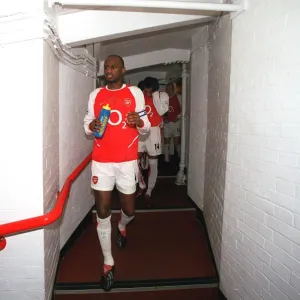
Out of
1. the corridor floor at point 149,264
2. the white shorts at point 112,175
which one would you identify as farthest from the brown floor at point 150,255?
the white shorts at point 112,175

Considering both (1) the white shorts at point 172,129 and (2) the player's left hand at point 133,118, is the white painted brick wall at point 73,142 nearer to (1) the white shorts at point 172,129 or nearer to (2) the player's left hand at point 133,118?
(2) the player's left hand at point 133,118

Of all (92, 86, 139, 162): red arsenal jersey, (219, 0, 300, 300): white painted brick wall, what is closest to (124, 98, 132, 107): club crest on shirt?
(92, 86, 139, 162): red arsenal jersey

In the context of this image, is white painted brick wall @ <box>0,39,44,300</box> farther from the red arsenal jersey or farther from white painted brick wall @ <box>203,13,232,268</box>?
white painted brick wall @ <box>203,13,232,268</box>

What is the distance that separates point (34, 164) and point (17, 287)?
2.84 ft

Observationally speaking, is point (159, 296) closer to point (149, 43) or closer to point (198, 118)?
point (198, 118)

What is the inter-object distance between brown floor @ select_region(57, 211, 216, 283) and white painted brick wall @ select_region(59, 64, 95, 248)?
0.23 metres

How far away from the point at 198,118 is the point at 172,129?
2.75 m

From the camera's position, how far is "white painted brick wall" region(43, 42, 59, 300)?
1.88m

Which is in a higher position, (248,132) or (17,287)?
(248,132)

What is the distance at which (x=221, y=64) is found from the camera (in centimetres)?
247

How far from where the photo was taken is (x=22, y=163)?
1.78 m

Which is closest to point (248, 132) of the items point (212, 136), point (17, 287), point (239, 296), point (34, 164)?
point (212, 136)

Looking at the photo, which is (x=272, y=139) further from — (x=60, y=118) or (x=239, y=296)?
(x=60, y=118)

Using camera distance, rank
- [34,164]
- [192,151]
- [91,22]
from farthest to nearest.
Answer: [192,151] → [91,22] → [34,164]
